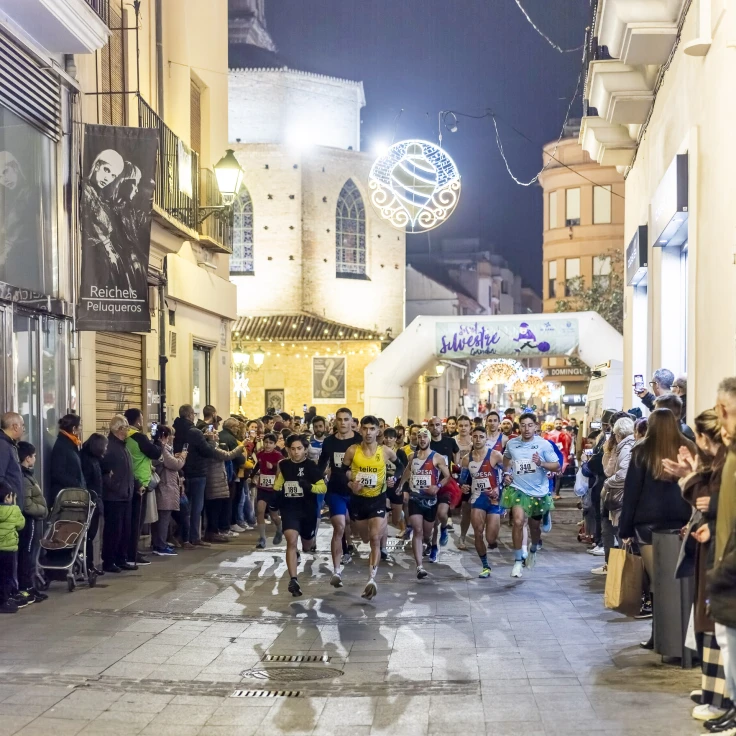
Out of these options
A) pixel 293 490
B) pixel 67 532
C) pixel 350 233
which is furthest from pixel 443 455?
pixel 350 233

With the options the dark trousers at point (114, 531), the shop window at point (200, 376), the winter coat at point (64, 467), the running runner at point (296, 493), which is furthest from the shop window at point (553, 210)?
the winter coat at point (64, 467)

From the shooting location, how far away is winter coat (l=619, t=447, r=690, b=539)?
8523 millimetres

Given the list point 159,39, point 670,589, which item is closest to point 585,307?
point 159,39

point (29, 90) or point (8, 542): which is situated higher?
point (29, 90)

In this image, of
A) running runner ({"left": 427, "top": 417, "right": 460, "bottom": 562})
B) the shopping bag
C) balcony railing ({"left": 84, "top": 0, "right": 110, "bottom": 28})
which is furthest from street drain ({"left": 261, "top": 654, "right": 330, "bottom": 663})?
balcony railing ({"left": 84, "top": 0, "right": 110, "bottom": 28})

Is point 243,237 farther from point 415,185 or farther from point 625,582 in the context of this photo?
point 625,582

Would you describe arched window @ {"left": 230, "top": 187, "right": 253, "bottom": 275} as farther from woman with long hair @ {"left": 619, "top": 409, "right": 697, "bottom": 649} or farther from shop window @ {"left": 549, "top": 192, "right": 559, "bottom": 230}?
woman with long hair @ {"left": 619, "top": 409, "right": 697, "bottom": 649}

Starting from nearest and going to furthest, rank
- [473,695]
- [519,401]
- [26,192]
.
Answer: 1. [473,695]
2. [26,192]
3. [519,401]

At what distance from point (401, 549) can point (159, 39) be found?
31.6ft

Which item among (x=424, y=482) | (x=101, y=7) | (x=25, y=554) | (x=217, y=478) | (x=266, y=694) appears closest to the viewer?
(x=266, y=694)

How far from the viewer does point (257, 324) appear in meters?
43.9

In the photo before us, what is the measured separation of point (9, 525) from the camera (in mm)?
10273

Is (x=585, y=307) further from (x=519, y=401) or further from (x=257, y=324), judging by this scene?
(x=519, y=401)

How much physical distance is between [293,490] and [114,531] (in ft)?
8.72
